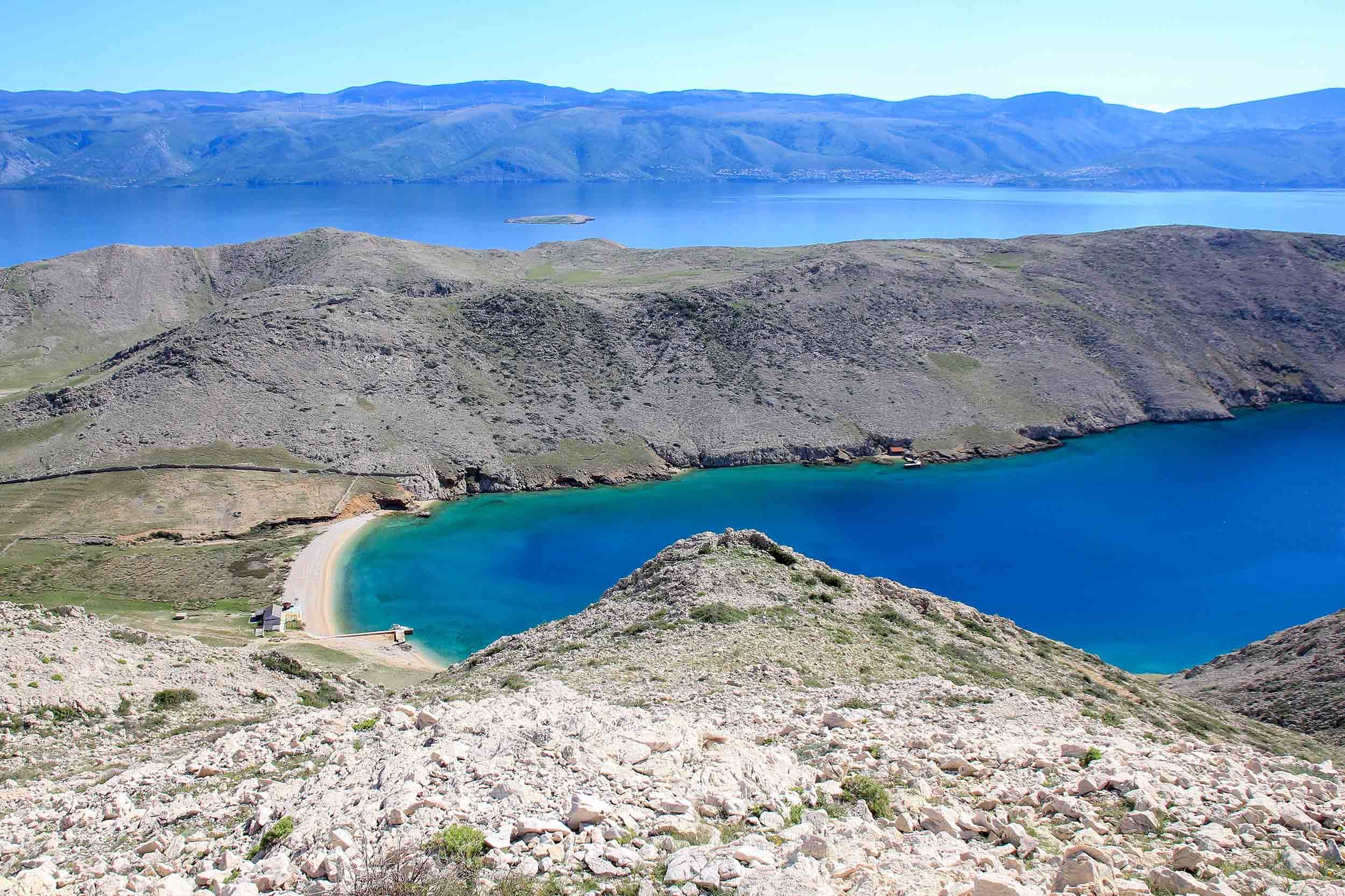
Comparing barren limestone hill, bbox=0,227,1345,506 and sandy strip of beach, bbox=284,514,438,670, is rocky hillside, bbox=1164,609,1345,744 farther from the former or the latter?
barren limestone hill, bbox=0,227,1345,506

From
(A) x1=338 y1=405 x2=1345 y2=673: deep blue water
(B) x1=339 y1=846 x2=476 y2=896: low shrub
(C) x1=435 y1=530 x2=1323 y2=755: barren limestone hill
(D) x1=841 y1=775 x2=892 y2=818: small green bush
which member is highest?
(B) x1=339 y1=846 x2=476 y2=896: low shrub

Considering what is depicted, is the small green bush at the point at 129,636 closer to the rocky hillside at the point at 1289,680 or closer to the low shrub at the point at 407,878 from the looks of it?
the low shrub at the point at 407,878

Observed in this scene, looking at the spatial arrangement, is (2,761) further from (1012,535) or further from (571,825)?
(1012,535)

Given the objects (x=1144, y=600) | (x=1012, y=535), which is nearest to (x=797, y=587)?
(x=1144, y=600)

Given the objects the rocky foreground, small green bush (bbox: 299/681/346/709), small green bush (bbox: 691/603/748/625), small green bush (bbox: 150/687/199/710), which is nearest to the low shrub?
the rocky foreground

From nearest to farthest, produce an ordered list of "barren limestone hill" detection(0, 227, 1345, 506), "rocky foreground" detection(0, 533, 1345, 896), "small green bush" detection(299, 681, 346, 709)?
"rocky foreground" detection(0, 533, 1345, 896), "small green bush" detection(299, 681, 346, 709), "barren limestone hill" detection(0, 227, 1345, 506)

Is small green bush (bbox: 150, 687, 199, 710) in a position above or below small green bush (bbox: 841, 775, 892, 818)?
below
